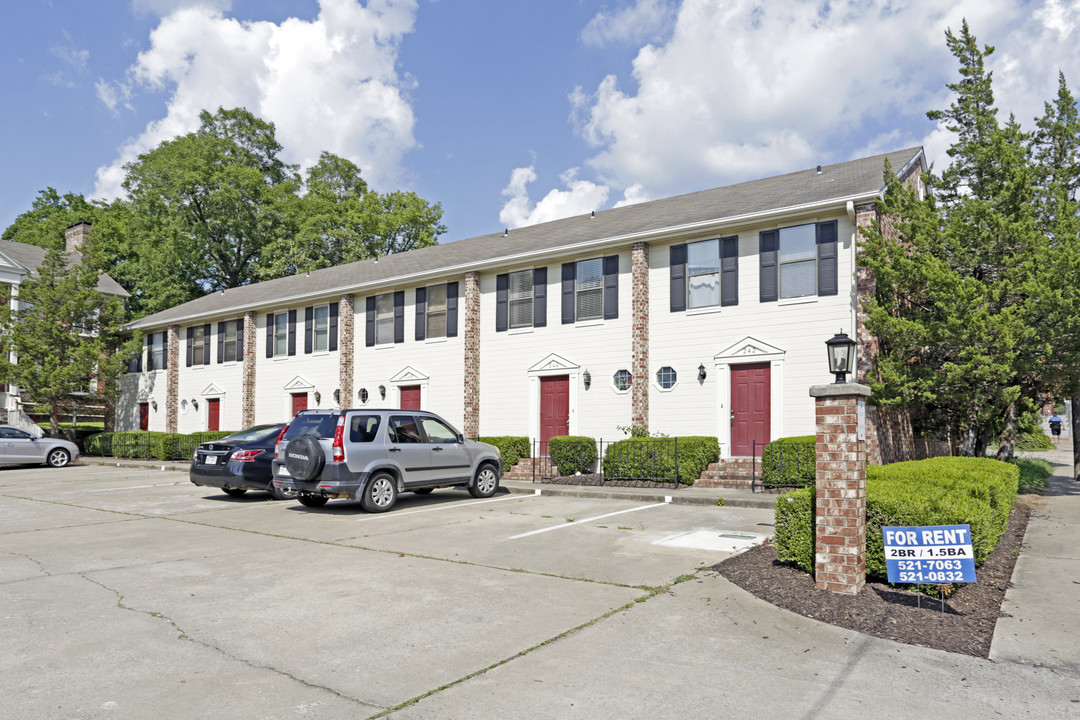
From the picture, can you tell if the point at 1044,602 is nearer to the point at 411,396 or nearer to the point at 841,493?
the point at 841,493

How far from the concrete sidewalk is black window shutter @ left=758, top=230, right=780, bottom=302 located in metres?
6.98

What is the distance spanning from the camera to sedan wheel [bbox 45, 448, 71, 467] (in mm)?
24358

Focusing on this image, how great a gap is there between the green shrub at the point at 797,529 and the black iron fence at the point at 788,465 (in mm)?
6763

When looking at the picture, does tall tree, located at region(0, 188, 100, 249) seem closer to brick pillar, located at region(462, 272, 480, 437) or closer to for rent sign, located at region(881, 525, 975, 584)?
brick pillar, located at region(462, 272, 480, 437)

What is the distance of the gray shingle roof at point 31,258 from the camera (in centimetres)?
3788

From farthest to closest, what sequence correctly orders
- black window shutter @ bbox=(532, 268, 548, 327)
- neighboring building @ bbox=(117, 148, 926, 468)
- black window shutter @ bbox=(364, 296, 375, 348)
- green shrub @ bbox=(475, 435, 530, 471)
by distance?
black window shutter @ bbox=(364, 296, 375, 348), black window shutter @ bbox=(532, 268, 548, 327), green shrub @ bbox=(475, 435, 530, 471), neighboring building @ bbox=(117, 148, 926, 468)

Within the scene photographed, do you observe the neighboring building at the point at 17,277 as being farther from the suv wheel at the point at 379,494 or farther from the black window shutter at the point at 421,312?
the suv wheel at the point at 379,494

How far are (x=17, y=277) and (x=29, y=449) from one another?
55.2 ft

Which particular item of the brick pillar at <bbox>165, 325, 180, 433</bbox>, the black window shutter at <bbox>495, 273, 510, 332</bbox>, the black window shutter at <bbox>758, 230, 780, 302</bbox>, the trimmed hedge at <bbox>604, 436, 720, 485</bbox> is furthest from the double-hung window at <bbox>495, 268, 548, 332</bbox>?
the brick pillar at <bbox>165, 325, 180, 433</bbox>

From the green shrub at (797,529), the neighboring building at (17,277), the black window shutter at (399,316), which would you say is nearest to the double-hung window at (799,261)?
the green shrub at (797,529)

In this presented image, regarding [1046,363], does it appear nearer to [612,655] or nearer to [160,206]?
[612,655]

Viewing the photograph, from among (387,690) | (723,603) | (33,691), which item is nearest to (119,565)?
(33,691)

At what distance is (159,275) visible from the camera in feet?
144

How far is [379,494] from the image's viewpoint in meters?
11.7
